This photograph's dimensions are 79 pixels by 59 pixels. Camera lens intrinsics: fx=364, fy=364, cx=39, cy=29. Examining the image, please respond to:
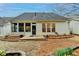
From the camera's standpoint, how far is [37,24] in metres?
5.68

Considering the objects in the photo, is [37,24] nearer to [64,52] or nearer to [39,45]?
[39,45]

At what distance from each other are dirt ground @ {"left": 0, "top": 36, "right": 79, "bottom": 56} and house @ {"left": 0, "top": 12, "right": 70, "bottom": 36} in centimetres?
13

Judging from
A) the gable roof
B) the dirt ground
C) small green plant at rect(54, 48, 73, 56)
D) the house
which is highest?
the gable roof

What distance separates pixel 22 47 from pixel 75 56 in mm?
829

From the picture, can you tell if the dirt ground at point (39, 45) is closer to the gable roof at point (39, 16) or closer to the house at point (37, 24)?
the house at point (37, 24)

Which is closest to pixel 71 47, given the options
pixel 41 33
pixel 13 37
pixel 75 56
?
pixel 75 56

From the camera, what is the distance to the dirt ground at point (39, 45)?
563 centimetres

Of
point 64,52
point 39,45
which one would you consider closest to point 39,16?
point 39,45

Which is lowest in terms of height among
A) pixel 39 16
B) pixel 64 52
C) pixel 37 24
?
pixel 64 52

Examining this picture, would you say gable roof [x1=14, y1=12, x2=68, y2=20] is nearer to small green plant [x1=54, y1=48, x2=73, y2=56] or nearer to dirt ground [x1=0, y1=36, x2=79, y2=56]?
dirt ground [x1=0, y1=36, x2=79, y2=56]

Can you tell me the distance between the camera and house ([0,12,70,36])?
564 centimetres

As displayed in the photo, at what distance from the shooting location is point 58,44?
5.65m

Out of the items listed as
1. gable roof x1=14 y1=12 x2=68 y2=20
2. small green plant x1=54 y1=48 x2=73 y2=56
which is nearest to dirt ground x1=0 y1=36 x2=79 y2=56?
small green plant x1=54 y1=48 x2=73 y2=56

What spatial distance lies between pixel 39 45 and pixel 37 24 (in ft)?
1.08
